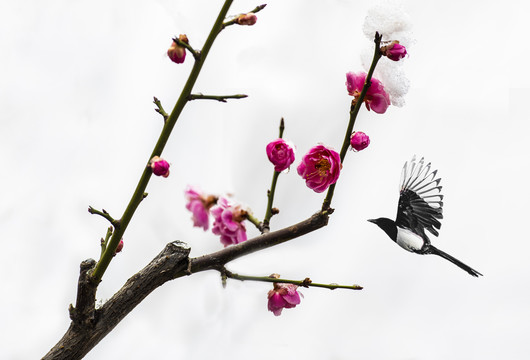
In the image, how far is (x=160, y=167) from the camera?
0.53m

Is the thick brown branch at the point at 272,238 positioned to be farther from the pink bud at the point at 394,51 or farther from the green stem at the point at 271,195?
the pink bud at the point at 394,51

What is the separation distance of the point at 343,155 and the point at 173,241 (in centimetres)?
22

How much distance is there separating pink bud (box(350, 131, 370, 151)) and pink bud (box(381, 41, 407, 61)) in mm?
87

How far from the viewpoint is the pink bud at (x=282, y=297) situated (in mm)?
676

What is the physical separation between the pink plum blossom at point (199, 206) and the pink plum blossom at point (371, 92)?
23 centimetres

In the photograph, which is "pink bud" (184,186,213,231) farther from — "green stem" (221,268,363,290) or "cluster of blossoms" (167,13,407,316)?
"green stem" (221,268,363,290)

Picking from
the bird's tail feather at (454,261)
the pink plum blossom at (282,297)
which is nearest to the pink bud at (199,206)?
the pink plum blossom at (282,297)

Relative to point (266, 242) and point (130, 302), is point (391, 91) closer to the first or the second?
point (266, 242)

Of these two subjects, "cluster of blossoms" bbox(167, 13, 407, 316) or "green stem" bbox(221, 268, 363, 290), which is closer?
"cluster of blossoms" bbox(167, 13, 407, 316)

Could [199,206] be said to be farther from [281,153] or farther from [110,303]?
[110,303]

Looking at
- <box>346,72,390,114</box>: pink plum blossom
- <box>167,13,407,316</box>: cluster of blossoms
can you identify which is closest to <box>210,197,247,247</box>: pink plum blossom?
<box>167,13,407,316</box>: cluster of blossoms

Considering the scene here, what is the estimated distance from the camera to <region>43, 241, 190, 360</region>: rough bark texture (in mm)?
625

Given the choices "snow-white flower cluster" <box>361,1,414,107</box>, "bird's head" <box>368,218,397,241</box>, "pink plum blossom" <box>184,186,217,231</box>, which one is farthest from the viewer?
"bird's head" <box>368,218,397,241</box>

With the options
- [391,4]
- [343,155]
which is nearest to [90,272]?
[343,155]
